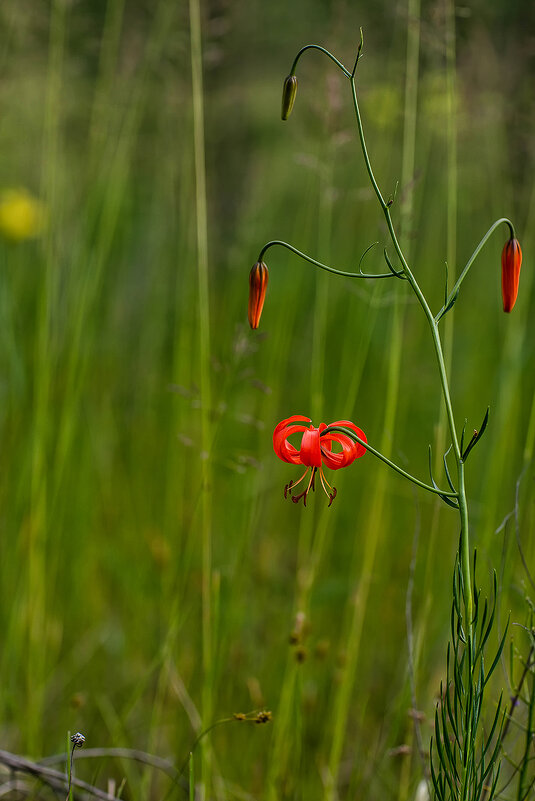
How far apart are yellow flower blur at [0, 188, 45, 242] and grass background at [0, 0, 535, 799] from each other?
0.12 meters

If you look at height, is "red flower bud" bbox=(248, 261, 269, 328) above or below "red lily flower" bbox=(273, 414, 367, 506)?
above

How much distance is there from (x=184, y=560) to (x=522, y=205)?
1502 mm

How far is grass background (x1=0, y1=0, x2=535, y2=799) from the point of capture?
1338 millimetres

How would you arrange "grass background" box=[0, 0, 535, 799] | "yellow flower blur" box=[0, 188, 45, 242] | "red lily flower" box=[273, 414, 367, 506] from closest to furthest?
"red lily flower" box=[273, 414, 367, 506] → "grass background" box=[0, 0, 535, 799] → "yellow flower blur" box=[0, 188, 45, 242]

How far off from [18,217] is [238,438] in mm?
984

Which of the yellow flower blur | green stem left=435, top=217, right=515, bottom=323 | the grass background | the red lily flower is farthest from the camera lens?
the yellow flower blur

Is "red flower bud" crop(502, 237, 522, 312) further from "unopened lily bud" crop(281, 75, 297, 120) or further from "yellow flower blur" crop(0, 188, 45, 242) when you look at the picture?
"yellow flower blur" crop(0, 188, 45, 242)

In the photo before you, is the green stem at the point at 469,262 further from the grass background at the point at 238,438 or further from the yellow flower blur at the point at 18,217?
the yellow flower blur at the point at 18,217

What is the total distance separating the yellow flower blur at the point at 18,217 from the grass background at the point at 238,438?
0.38ft

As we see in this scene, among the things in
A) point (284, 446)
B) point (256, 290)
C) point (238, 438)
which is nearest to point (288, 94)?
point (256, 290)

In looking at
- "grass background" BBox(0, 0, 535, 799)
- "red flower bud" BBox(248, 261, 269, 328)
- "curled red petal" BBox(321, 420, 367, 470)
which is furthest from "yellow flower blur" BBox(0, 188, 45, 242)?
"curled red petal" BBox(321, 420, 367, 470)

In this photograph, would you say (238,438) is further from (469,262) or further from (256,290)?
(469,262)

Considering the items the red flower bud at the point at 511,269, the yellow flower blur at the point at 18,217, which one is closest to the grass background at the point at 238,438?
the yellow flower blur at the point at 18,217

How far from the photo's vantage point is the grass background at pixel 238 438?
134 centimetres
